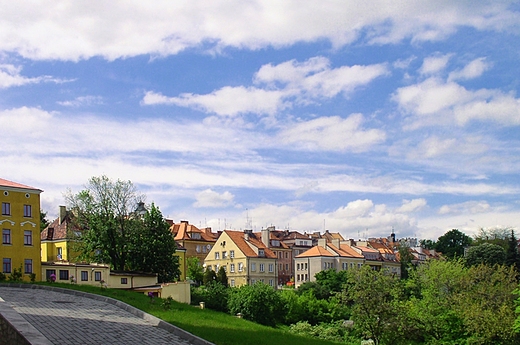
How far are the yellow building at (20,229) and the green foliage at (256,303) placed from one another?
15728mm

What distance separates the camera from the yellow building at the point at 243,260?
85875 millimetres

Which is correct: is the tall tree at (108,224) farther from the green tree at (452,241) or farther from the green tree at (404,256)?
the green tree at (452,241)

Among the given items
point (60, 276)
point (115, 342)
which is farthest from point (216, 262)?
point (115, 342)

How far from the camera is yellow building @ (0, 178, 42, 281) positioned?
160ft

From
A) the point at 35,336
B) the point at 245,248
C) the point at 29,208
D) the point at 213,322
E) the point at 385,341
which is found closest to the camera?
the point at 35,336

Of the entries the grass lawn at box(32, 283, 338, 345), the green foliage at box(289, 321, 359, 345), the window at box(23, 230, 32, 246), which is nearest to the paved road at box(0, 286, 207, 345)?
the grass lawn at box(32, 283, 338, 345)

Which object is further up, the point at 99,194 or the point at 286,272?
the point at 99,194

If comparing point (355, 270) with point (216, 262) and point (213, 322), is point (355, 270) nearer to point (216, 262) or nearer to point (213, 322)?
point (213, 322)

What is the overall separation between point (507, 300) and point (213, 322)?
1111 inches

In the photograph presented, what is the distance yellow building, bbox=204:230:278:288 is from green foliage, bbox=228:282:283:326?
3135cm

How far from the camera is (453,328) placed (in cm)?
4628

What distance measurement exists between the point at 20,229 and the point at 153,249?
1310cm

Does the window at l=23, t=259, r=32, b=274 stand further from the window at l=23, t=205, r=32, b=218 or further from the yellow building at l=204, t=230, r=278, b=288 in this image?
the yellow building at l=204, t=230, r=278, b=288

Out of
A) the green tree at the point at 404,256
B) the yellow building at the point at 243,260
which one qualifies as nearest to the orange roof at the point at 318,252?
the yellow building at the point at 243,260
